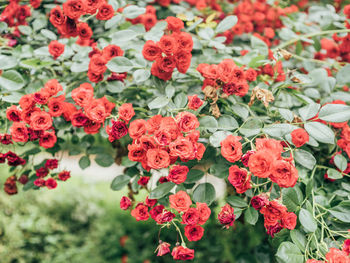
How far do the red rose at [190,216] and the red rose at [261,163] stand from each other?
28 centimetres

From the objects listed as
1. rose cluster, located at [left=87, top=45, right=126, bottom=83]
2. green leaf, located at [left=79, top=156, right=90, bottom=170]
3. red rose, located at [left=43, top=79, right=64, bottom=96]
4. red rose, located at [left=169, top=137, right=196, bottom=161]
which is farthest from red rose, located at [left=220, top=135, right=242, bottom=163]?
green leaf, located at [left=79, top=156, right=90, bottom=170]

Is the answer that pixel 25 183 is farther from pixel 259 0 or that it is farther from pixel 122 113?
pixel 259 0

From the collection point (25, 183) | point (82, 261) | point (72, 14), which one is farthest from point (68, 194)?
point (72, 14)

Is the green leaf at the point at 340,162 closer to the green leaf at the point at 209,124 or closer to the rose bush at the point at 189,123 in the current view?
the rose bush at the point at 189,123

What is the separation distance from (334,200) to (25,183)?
160cm

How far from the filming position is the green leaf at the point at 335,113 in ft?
3.72

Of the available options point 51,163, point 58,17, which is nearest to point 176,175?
point 51,163

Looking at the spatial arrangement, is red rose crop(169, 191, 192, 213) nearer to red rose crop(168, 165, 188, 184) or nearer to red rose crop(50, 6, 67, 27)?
red rose crop(168, 165, 188, 184)

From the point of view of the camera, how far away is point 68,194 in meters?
4.14

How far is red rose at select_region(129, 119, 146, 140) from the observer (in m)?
1.12

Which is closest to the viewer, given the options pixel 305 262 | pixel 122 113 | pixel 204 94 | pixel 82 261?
pixel 305 262

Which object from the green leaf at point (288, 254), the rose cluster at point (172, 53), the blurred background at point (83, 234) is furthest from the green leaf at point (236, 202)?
the blurred background at point (83, 234)

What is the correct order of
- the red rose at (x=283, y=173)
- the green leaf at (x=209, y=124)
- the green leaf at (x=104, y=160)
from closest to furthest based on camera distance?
the red rose at (x=283, y=173)
the green leaf at (x=209, y=124)
the green leaf at (x=104, y=160)

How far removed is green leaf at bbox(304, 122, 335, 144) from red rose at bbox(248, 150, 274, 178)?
0.28m
